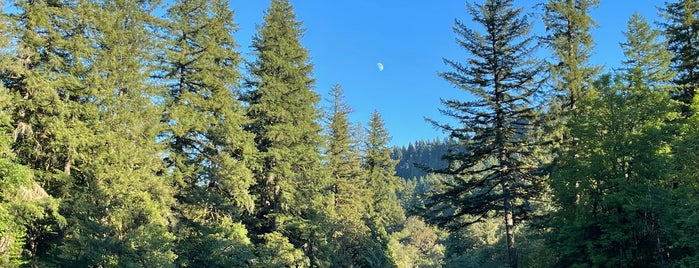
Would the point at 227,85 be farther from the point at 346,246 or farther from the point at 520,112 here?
the point at 346,246

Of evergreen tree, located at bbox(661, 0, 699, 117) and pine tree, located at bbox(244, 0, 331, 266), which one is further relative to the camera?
pine tree, located at bbox(244, 0, 331, 266)

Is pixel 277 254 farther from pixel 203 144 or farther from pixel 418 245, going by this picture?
pixel 418 245

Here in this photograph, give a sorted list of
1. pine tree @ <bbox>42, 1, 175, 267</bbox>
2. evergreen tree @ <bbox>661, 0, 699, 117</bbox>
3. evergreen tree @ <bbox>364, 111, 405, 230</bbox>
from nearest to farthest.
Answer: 1. pine tree @ <bbox>42, 1, 175, 267</bbox>
2. evergreen tree @ <bbox>661, 0, 699, 117</bbox>
3. evergreen tree @ <bbox>364, 111, 405, 230</bbox>

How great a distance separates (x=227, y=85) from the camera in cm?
2114

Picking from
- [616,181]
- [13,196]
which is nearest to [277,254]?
[13,196]

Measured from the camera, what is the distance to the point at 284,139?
A: 77.3ft

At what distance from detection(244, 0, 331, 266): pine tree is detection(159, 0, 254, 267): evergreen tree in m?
2.41


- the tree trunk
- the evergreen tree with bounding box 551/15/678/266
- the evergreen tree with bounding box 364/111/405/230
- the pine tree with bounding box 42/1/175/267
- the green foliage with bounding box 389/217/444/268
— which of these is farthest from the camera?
the green foliage with bounding box 389/217/444/268

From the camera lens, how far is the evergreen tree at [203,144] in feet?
60.2

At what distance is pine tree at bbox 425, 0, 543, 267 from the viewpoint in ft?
54.9

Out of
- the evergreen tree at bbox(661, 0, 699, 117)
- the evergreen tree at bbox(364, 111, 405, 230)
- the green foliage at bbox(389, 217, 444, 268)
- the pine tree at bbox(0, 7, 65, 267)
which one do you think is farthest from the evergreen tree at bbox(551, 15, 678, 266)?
the green foliage at bbox(389, 217, 444, 268)

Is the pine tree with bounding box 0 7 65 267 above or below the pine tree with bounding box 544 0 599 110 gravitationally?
below

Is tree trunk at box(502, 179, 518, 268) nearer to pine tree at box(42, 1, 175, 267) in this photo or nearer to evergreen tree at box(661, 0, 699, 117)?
evergreen tree at box(661, 0, 699, 117)

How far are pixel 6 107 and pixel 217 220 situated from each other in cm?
895
